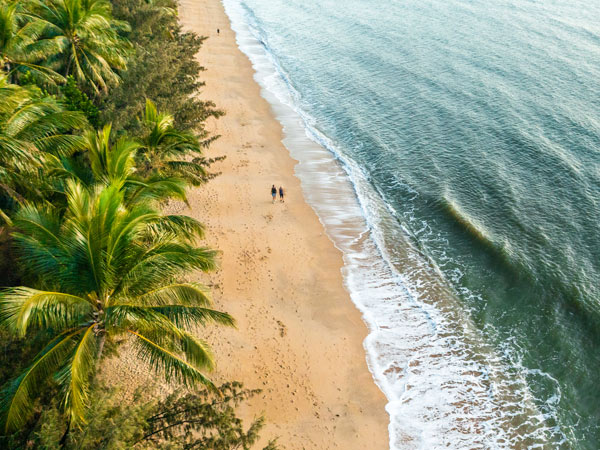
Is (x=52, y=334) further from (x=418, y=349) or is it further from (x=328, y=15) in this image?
(x=328, y=15)

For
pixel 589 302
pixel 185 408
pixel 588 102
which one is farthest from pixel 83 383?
pixel 588 102

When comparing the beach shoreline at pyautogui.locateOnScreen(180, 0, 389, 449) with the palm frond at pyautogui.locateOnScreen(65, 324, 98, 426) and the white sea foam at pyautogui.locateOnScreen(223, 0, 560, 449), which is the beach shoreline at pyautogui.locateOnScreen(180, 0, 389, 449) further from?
the palm frond at pyautogui.locateOnScreen(65, 324, 98, 426)

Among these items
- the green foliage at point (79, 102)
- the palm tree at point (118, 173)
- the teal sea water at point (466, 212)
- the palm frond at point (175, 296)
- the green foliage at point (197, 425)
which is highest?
the palm tree at point (118, 173)

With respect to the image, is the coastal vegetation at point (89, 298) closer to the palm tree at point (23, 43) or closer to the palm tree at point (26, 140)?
the palm tree at point (26, 140)

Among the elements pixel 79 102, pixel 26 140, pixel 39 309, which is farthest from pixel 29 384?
pixel 79 102

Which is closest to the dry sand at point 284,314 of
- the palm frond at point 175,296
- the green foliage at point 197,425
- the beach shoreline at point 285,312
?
the beach shoreline at point 285,312

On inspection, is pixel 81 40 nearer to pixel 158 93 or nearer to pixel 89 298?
pixel 158 93
